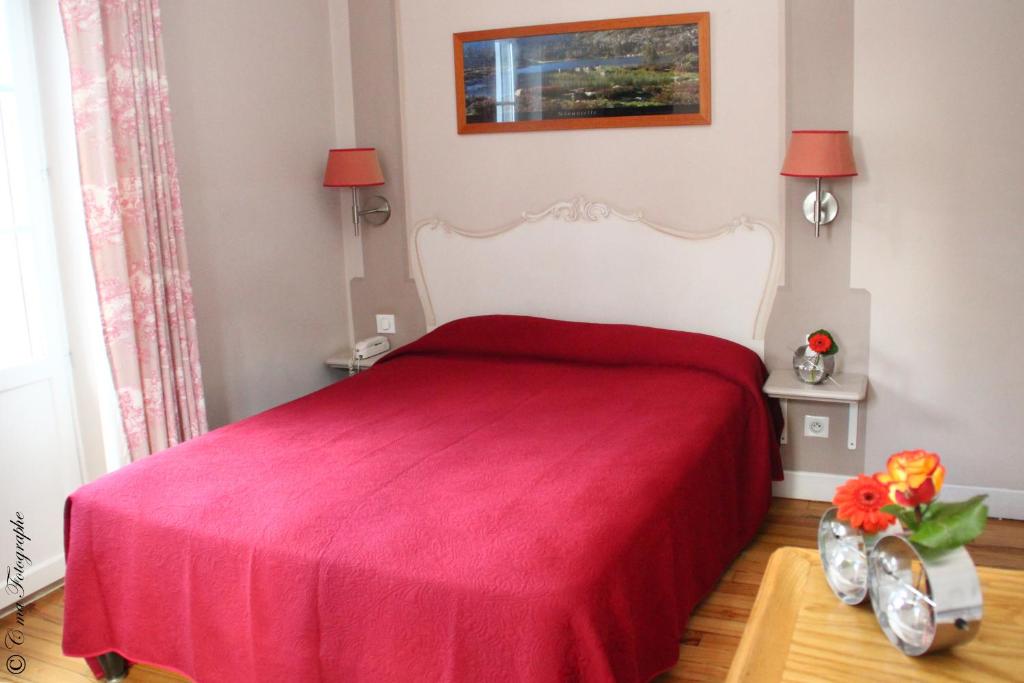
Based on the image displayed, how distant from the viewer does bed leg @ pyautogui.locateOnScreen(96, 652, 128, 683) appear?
2529 millimetres

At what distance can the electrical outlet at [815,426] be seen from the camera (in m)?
3.66

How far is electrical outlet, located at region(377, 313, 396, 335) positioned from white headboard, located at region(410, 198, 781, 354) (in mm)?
192

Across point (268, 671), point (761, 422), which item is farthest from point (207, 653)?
point (761, 422)

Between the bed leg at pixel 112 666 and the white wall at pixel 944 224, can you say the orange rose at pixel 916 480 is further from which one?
the white wall at pixel 944 224

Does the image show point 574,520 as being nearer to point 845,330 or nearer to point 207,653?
point 207,653

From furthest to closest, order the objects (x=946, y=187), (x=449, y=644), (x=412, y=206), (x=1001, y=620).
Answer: (x=412, y=206)
(x=946, y=187)
(x=449, y=644)
(x=1001, y=620)

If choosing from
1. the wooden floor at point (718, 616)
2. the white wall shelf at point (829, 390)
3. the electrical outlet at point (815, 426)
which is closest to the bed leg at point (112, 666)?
the wooden floor at point (718, 616)

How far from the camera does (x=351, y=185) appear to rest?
396 centimetres

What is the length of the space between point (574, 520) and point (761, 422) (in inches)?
53.8

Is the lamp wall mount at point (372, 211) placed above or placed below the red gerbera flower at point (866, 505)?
above

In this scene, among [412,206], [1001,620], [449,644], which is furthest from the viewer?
[412,206]

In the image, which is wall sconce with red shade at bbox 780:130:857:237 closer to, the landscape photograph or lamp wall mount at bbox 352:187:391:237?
the landscape photograph

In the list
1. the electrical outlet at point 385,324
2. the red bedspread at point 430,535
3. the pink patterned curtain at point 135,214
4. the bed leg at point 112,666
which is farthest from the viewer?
the electrical outlet at point 385,324

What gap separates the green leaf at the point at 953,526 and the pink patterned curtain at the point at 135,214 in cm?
255
